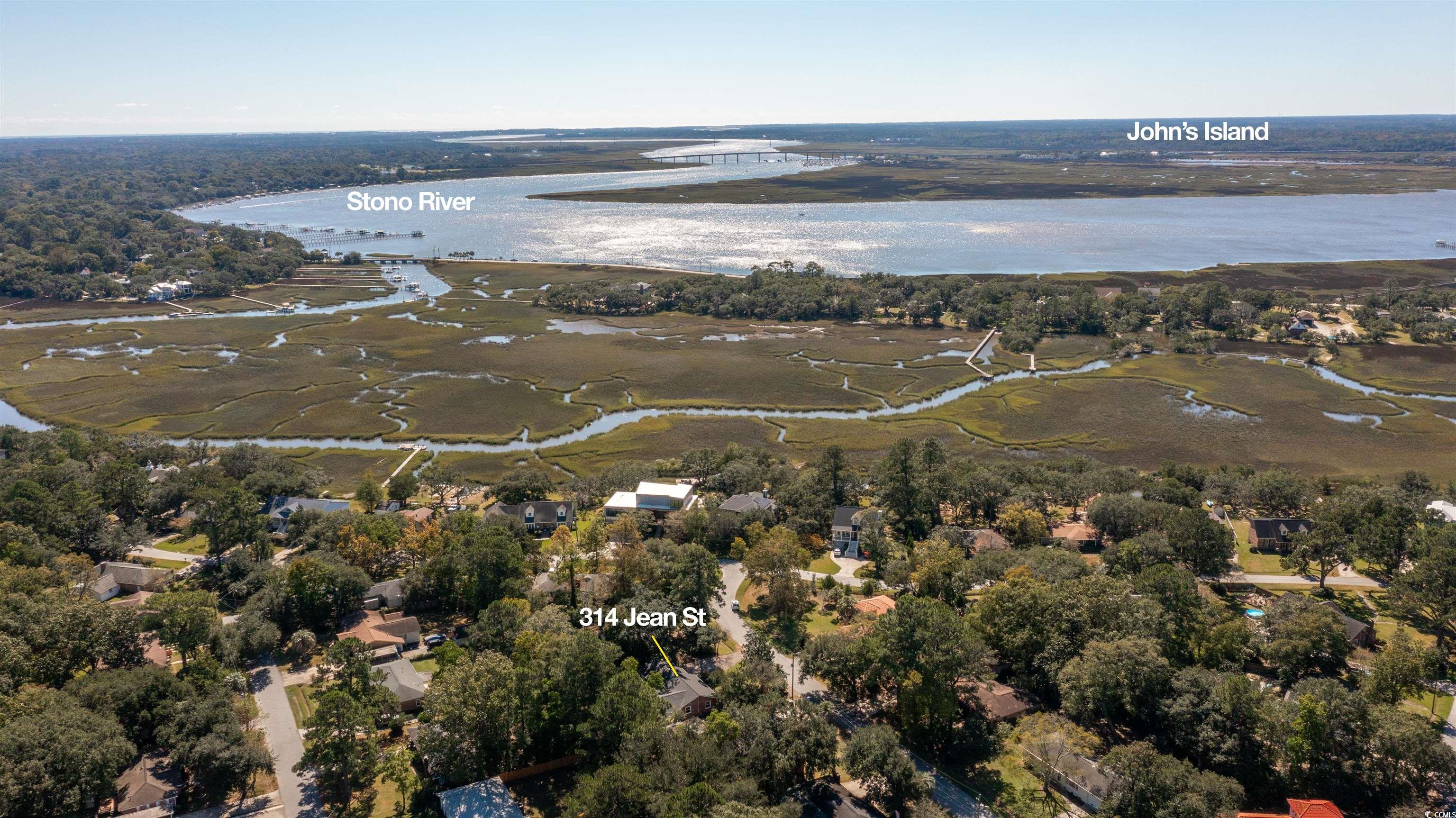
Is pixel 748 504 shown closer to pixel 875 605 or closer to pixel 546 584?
pixel 875 605

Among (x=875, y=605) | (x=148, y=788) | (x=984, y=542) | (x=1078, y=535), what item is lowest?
(x=148, y=788)

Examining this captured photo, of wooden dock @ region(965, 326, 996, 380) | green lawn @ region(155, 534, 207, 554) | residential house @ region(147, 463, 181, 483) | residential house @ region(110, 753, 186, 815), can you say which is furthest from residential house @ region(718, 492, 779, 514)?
wooden dock @ region(965, 326, 996, 380)

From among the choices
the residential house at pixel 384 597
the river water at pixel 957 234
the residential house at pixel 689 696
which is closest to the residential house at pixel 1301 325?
the river water at pixel 957 234

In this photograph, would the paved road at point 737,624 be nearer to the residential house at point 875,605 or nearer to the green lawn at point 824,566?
the green lawn at point 824,566

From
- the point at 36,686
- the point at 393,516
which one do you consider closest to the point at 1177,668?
the point at 393,516

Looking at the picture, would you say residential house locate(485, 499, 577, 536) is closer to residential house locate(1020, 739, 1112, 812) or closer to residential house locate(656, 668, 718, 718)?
residential house locate(656, 668, 718, 718)

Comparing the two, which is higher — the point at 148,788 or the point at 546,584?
the point at 546,584

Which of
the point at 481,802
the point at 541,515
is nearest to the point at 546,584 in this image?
the point at 541,515
